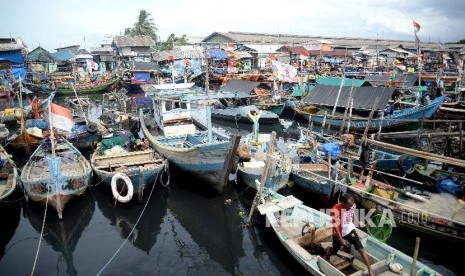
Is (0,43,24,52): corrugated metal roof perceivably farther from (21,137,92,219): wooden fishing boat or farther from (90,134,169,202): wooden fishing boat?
(21,137,92,219): wooden fishing boat

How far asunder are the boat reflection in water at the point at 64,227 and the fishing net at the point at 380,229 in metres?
8.33

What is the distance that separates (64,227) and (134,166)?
3639 millimetres

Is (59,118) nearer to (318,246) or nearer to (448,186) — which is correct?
(318,246)

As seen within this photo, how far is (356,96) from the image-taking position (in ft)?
76.2

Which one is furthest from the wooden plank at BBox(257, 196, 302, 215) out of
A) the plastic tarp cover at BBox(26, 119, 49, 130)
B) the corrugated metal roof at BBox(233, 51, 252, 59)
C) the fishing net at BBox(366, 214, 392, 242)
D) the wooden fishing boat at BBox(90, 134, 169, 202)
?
the corrugated metal roof at BBox(233, 51, 252, 59)

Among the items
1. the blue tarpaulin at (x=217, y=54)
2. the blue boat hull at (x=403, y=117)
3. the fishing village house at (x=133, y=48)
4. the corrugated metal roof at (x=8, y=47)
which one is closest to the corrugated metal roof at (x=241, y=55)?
the blue tarpaulin at (x=217, y=54)

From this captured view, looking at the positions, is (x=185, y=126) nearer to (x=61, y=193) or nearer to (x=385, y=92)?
(x=61, y=193)

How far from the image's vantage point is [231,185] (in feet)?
47.0

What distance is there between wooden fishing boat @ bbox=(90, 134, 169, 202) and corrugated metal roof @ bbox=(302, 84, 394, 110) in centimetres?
1407

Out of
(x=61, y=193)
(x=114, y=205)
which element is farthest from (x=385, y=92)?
(x=61, y=193)

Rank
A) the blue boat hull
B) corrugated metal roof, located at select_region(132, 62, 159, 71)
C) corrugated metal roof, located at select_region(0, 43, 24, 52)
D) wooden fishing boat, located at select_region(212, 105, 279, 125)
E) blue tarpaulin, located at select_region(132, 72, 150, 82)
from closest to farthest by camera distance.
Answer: the blue boat hull
wooden fishing boat, located at select_region(212, 105, 279, 125)
corrugated metal roof, located at select_region(0, 43, 24, 52)
blue tarpaulin, located at select_region(132, 72, 150, 82)
corrugated metal roof, located at select_region(132, 62, 159, 71)

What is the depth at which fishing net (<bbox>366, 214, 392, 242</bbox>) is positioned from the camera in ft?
28.1

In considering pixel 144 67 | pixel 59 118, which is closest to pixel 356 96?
pixel 59 118

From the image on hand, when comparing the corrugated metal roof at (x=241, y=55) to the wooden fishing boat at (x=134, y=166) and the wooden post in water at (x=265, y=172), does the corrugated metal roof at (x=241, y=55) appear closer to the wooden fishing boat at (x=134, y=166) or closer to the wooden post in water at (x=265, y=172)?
the wooden fishing boat at (x=134, y=166)
